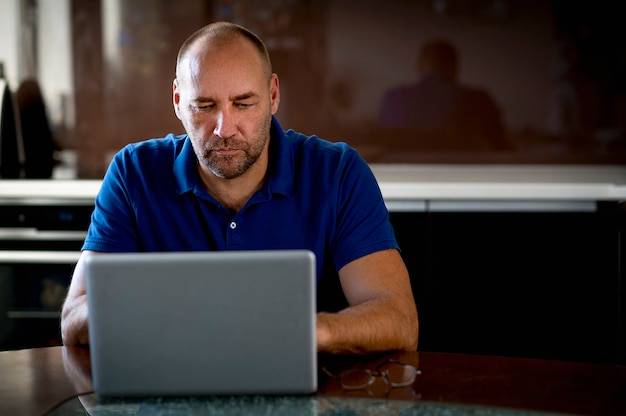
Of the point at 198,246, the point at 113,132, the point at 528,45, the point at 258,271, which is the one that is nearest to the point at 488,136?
the point at 528,45

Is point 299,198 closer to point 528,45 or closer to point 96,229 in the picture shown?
point 96,229

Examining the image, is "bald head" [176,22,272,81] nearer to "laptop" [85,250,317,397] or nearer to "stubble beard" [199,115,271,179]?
"stubble beard" [199,115,271,179]

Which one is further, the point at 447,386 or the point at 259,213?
the point at 259,213

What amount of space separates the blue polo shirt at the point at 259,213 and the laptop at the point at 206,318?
0.68 metres

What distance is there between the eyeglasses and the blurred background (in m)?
2.03

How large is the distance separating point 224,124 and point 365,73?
66.5 inches

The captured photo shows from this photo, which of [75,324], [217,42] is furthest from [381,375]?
[217,42]

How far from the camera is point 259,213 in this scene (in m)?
1.84

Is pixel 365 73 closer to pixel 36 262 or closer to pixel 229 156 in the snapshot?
pixel 36 262

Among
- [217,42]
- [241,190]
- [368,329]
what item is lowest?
[368,329]

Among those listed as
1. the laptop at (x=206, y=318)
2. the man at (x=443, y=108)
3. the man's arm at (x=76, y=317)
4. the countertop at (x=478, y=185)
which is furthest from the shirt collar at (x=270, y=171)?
the man at (x=443, y=108)

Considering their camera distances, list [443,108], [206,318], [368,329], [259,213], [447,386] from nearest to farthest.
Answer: [206,318]
[447,386]
[368,329]
[259,213]
[443,108]

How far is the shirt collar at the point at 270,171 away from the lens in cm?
185

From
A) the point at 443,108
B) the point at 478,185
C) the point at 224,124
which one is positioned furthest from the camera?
the point at 443,108
